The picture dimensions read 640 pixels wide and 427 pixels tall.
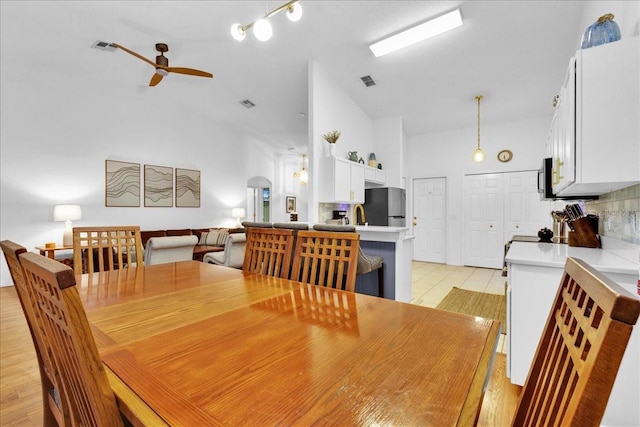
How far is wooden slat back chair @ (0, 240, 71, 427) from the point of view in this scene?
0.86 m

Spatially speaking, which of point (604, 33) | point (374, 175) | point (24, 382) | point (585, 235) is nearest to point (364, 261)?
point (585, 235)

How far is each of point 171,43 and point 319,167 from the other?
102 inches

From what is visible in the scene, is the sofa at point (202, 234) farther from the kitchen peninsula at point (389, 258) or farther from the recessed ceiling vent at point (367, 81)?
the recessed ceiling vent at point (367, 81)

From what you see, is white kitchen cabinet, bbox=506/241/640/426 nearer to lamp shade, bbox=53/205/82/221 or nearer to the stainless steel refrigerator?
the stainless steel refrigerator

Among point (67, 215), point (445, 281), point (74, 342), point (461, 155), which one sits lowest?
point (445, 281)

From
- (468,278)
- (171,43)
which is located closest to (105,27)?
(171,43)

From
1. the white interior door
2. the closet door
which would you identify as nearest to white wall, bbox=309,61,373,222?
the white interior door

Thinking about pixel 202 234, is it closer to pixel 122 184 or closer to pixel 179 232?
pixel 179 232

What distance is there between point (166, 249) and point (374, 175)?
12.5 ft

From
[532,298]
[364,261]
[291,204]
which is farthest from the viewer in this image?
[291,204]

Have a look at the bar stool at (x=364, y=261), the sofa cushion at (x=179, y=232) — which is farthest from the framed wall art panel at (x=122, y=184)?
the bar stool at (x=364, y=261)

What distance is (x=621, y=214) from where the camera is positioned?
1.93 metres

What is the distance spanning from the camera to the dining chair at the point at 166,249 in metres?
3.53

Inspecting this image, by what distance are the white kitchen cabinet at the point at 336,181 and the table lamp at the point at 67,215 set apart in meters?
3.84
